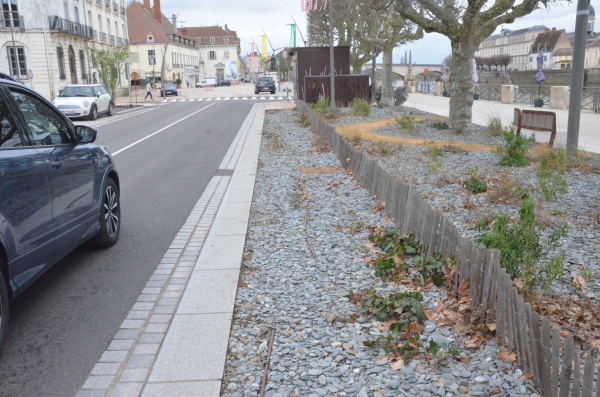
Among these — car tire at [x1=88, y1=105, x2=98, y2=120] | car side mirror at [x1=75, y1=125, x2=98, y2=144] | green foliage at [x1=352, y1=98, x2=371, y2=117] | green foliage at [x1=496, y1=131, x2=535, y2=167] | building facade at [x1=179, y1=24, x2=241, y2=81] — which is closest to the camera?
car side mirror at [x1=75, y1=125, x2=98, y2=144]

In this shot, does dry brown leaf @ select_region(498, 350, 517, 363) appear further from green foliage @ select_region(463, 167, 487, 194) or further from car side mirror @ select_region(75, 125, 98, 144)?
green foliage @ select_region(463, 167, 487, 194)

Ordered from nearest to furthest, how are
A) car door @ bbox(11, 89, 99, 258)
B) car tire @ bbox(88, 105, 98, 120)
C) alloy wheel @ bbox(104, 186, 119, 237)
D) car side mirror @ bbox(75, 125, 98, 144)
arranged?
1. car door @ bbox(11, 89, 99, 258)
2. car side mirror @ bbox(75, 125, 98, 144)
3. alloy wheel @ bbox(104, 186, 119, 237)
4. car tire @ bbox(88, 105, 98, 120)

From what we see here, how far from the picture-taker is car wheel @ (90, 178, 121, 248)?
6355mm

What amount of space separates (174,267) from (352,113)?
16.9 meters

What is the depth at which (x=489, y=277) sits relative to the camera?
3.92m

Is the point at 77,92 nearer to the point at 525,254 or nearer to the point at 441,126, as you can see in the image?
the point at 441,126

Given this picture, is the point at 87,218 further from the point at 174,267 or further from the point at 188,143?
the point at 188,143

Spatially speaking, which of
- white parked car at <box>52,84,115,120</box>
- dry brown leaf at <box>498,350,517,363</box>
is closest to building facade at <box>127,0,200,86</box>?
white parked car at <box>52,84,115,120</box>

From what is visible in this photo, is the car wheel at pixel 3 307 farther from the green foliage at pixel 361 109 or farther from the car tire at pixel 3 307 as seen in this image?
the green foliage at pixel 361 109

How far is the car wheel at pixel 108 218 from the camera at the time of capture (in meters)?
6.36

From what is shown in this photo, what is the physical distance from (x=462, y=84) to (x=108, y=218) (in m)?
11.7

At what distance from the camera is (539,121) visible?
42.9 ft

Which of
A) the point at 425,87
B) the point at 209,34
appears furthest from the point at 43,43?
the point at 209,34

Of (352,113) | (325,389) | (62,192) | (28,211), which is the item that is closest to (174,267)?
(62,192)
